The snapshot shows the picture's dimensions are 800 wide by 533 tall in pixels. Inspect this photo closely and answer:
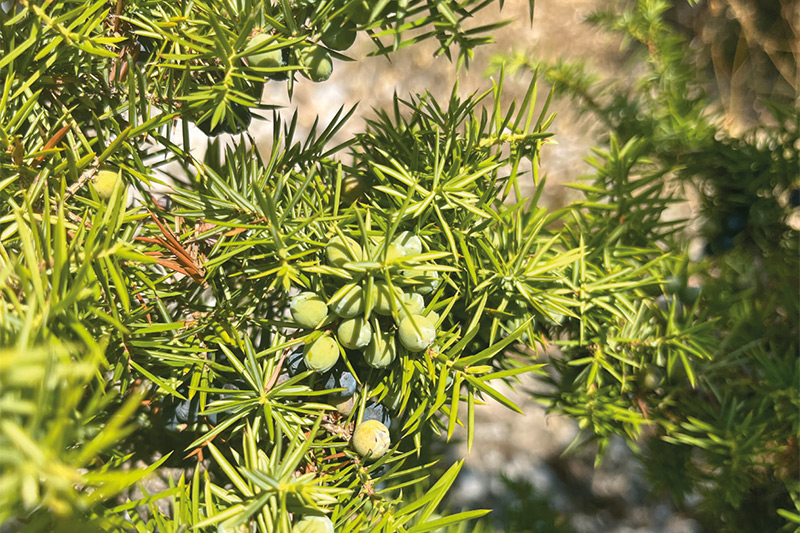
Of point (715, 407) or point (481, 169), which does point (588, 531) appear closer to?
point (715, 407)

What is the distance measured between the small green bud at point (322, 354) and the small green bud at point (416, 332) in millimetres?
41

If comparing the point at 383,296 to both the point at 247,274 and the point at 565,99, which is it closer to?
the point at 247,274

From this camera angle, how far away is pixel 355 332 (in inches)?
11.8

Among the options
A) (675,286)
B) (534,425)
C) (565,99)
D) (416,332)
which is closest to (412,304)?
(416,332)

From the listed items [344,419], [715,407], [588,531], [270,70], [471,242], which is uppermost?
[270,70]

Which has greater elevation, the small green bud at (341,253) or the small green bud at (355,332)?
the small green bud at (341,253)

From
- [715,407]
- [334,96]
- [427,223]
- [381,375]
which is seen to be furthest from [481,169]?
[334,96]

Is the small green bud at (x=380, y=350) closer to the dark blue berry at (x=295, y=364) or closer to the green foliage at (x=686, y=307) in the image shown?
the dark blue berry at (x=295, y=364)

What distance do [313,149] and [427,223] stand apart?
103mm

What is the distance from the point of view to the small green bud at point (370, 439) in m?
0.32

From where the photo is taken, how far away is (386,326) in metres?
0.32

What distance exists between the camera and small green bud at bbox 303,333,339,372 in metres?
0.30

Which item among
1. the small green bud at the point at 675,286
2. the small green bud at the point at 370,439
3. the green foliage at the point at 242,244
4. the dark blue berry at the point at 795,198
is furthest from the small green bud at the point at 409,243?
the dark blue berry at the point at 795,198

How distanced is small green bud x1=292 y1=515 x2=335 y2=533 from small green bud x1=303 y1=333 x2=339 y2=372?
0.08 metres
